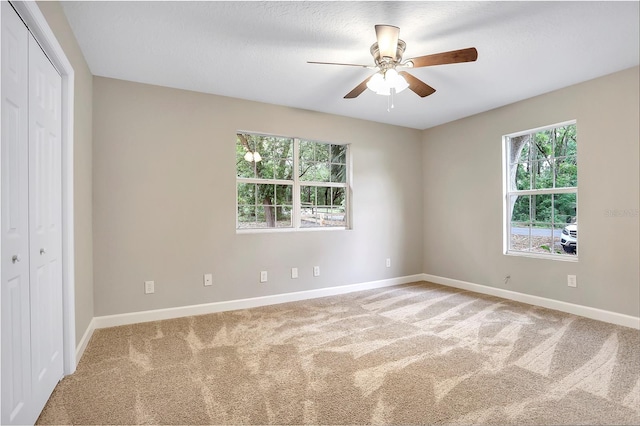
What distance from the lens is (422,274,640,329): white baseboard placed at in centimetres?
312

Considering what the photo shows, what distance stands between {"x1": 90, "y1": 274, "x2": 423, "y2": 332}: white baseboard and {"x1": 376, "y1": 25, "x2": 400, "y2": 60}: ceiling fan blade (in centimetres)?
293

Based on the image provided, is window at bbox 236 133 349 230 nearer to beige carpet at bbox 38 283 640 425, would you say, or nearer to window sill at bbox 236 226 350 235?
window sill at bbox 236 226 350 235

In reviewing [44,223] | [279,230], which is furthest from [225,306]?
[44,223]

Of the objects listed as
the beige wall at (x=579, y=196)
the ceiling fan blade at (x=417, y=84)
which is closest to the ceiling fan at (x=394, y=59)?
the ceiling fan blade at (x=417, y=84)

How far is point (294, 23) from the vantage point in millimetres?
2340

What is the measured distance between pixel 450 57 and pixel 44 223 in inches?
109

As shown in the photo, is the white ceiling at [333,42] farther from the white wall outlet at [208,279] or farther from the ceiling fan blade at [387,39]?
the white wall outlet at [208,279]

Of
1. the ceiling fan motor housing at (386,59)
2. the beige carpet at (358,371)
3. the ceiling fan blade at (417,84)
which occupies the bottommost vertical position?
the beige carpet at (358,371)

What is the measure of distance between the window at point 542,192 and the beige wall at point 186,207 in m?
1.97

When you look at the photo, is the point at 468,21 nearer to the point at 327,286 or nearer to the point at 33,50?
the point at 33,50

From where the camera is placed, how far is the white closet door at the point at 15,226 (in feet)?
4.65

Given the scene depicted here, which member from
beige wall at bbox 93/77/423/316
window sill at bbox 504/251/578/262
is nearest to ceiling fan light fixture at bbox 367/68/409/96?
beige wall at bbox 93/77/423/316

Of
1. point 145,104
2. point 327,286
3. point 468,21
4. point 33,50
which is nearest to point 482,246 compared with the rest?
point 327,286

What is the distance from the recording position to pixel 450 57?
7.36ft
